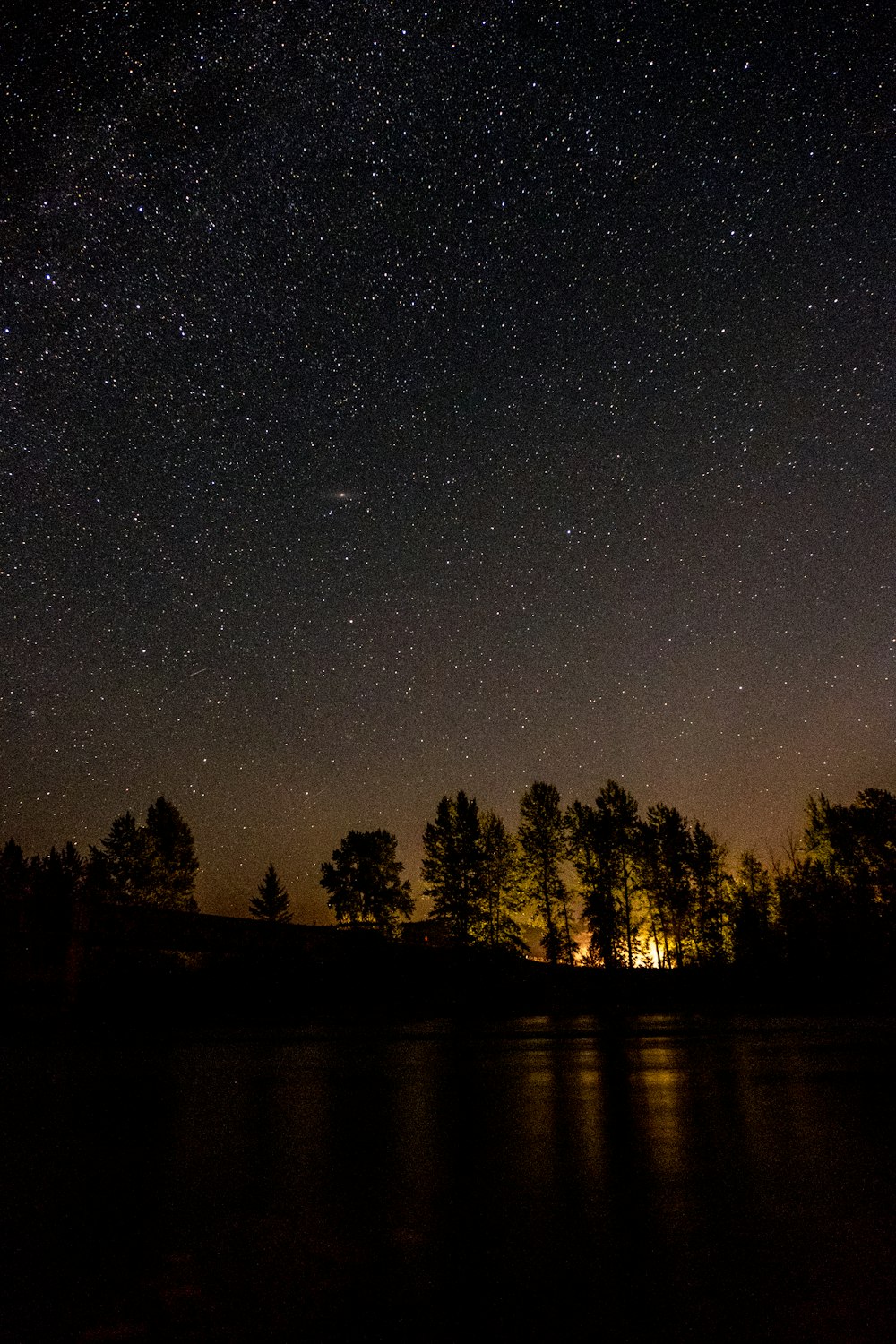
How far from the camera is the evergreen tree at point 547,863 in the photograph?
40.0m

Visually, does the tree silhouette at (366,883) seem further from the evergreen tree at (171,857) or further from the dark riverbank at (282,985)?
the dark riverbank at (282,985)

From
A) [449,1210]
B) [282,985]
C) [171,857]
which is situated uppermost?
[171,857]

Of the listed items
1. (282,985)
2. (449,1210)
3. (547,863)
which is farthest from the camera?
(547,863)

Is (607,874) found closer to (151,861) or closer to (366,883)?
(366,883)

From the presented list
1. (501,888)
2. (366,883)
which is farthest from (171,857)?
(501,888)

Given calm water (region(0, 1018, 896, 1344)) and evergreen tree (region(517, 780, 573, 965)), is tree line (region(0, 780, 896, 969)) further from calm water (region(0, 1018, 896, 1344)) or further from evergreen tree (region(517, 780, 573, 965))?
calm water (region(0, 1018, 896, 1344))

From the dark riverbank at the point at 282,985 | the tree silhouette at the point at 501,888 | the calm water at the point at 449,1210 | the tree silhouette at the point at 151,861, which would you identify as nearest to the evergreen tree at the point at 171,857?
the tree silhouette at the point at 151,861

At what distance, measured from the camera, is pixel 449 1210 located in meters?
2.00

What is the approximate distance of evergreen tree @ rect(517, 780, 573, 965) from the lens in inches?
1575

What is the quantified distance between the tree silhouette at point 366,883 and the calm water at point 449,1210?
1854 inches

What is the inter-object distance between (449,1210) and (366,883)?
164 ft

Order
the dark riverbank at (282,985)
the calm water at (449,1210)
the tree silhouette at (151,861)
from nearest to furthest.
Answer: the calm water at (449,1210) < the dark riverbank at (282,985) < the tree silhouette at (151,861)

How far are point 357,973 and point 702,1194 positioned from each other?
14.7m

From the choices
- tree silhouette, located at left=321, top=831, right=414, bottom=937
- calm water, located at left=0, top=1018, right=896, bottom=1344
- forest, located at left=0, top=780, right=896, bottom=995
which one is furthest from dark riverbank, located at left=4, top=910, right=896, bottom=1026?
tree silhouette, located at left=321, top=831, right=414, bottom=937
